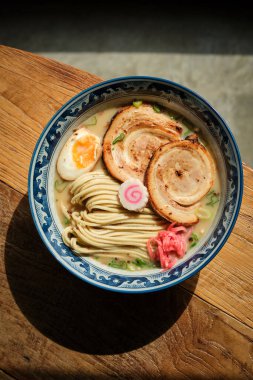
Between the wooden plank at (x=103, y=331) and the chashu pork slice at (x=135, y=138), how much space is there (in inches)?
25.0

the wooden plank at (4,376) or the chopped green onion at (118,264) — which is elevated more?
the chopped green onion at (118,264)

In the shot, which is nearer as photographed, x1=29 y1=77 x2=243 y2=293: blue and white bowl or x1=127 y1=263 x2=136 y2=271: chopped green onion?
x1=29 y1=77 x2=243 y2=293: blue and white bowl

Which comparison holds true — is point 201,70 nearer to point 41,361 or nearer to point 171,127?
point 171,127

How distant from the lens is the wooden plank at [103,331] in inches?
83.7

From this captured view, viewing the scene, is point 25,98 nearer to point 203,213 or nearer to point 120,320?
point 203,213

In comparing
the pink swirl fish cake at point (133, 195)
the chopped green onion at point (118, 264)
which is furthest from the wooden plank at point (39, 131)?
the pink swirl fish cake at point (133, 195)

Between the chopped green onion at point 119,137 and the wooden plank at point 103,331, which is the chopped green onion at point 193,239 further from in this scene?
the chopped green onion at point 119,137

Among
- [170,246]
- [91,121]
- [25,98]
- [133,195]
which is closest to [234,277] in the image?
[170,246]

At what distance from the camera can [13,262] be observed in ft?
7.35

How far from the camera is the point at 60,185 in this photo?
2164 millimetres

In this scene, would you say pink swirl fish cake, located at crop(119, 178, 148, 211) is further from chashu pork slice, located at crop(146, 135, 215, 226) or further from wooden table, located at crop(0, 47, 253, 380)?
wooden table, located at crop(0, 47, 253, 380)

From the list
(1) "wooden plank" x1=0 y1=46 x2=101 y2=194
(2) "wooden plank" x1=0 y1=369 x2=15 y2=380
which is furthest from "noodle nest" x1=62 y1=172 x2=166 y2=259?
(2) "wooden plank" x1=0 y1=369 x2=15 y2=380

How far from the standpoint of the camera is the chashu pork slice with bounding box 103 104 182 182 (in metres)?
2.15

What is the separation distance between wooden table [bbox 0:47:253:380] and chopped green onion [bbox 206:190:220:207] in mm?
200
